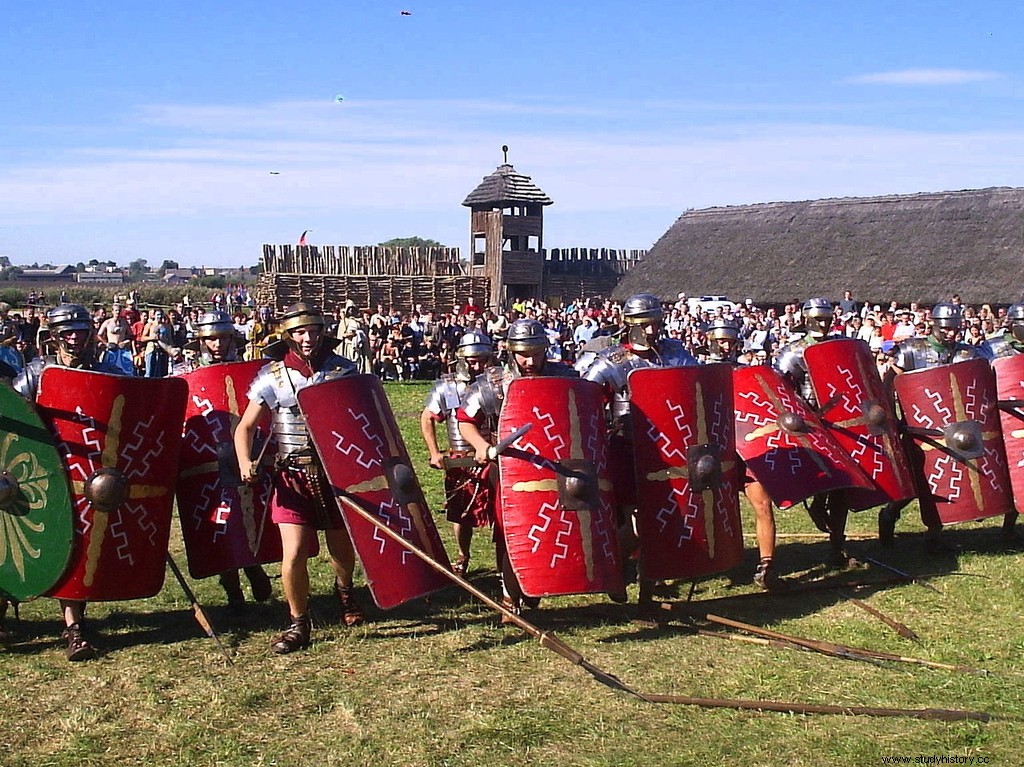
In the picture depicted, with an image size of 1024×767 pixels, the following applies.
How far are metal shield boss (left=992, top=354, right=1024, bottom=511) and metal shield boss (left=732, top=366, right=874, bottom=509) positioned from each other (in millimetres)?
1177

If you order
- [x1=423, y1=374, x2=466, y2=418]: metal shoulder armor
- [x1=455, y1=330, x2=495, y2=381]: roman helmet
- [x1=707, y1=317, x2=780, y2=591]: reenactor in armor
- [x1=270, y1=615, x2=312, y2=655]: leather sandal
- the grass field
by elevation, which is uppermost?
[x1=455, y1=330, x2=495, y2=381]: roman helmet

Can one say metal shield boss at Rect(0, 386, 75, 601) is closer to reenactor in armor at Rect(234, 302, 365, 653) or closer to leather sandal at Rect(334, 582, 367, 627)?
reenactor in armor at Rect(234, 302, 365, 653)

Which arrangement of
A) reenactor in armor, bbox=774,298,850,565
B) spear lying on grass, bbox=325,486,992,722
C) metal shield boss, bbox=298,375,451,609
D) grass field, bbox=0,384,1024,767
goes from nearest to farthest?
grass field, bbox=0,384,1024,767 → spear lying on grass, bbox=325,486,992,722 → metal shield boss, bbox=298,375,451,609 → reenactor in armor, bbox=774,298,850,565

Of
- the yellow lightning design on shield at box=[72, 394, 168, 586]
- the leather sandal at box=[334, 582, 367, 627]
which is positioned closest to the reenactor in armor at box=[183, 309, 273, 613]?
the leather sandal at box=[334, 582, 367, 627]

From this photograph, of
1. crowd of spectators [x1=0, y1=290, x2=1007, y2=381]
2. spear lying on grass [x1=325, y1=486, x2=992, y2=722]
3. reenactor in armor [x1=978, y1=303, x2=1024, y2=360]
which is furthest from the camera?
crowd of spectators [x1=0, y1=290, x2=1007, y2=381]

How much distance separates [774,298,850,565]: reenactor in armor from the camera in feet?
25.3

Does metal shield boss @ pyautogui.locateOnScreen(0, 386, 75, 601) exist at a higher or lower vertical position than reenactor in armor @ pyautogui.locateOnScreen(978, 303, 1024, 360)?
lower

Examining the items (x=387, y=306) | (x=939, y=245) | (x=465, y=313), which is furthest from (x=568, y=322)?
(x=939, y=245)

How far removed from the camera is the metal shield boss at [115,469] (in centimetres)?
568

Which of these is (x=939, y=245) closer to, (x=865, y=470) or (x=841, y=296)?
(x=841, y=296)

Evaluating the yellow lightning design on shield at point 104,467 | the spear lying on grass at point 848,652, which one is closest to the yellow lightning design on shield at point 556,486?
the spear lying on grass at point 848,652

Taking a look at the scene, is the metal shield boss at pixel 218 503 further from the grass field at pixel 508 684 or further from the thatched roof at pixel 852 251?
the thatched roof at pixel 852 251

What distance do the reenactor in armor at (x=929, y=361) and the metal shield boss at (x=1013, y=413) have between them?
226 mm

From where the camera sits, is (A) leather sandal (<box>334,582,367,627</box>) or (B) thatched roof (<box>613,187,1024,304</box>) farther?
(B) thatched roof (<box>613,187,1024,304</box>)
